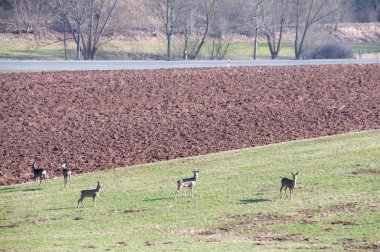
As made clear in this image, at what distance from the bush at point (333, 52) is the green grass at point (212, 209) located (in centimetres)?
5440

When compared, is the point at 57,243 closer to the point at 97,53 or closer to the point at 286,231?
the point at 286,231

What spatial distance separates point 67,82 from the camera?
49844mm

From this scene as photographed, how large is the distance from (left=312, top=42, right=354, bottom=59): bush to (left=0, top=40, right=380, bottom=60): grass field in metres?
2.97

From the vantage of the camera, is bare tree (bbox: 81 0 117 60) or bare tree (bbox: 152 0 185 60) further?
bare tree (bbox: 152 0 185 60)

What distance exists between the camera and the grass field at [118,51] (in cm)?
7756

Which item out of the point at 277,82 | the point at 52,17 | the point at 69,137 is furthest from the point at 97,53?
the point at 69,137

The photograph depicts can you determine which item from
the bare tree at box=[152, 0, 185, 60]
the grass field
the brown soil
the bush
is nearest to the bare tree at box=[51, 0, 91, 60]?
the grass field

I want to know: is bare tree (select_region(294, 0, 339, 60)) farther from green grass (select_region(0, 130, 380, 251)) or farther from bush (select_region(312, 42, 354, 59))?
green grass (select_region(0, 130, 380, 251))

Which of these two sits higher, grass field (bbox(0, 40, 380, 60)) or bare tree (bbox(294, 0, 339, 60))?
bare tree (bbox(294, 0, 339, 60))

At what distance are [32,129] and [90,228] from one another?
16.8m

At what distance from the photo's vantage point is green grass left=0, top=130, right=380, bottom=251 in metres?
22.0

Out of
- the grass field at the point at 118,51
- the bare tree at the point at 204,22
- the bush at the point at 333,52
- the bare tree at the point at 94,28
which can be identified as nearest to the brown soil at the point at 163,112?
the bare tree at the point at 94,28

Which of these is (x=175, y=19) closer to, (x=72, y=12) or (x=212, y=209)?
(x=72, y=12)

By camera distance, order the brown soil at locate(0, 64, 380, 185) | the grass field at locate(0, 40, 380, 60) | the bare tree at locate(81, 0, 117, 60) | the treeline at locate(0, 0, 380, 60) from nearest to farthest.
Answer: the brown soil at locate(0, 64, 380, 185) < the grass field at locate(0, 40, 380, 60) < the bare tree at locate(81, 0, 117, 60) < the treeline at locate(0, 0, 380, 60)
